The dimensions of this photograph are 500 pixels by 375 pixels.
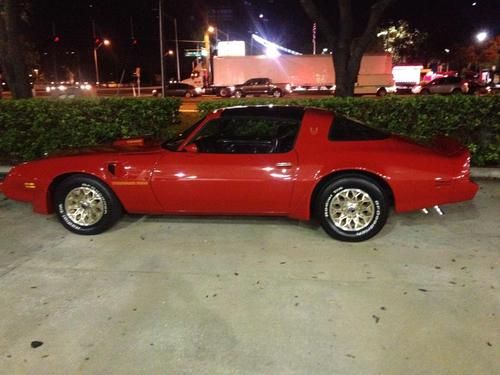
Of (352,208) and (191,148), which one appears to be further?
(191,148)

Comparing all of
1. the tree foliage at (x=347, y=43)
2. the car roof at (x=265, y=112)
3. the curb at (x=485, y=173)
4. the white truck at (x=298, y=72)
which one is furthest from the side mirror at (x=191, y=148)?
the white truck at (x=298, y=72)

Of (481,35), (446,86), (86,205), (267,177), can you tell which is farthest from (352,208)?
(481,35)

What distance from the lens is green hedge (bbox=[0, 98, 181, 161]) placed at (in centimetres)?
857

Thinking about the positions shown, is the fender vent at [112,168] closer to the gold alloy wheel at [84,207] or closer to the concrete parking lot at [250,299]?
the gold alloy wheel at [84,207]

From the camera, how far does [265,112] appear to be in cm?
536

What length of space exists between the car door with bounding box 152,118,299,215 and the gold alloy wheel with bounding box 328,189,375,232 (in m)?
0.47

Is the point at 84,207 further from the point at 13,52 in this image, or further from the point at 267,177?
the point at 13,52

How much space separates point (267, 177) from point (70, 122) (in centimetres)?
494

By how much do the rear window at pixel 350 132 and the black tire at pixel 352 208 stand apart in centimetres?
44

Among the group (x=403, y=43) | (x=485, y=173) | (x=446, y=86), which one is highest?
(x=403, y=43)

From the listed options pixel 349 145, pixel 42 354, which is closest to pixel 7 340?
pixel 42 354

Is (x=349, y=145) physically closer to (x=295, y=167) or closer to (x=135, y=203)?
(x=295, y=167)

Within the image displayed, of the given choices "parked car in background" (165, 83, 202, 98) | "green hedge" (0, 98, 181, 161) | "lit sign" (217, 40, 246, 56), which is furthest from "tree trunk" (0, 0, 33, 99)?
"lit sign" (217, 40, 246, 56)

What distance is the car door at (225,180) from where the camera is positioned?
4957 millimetres
